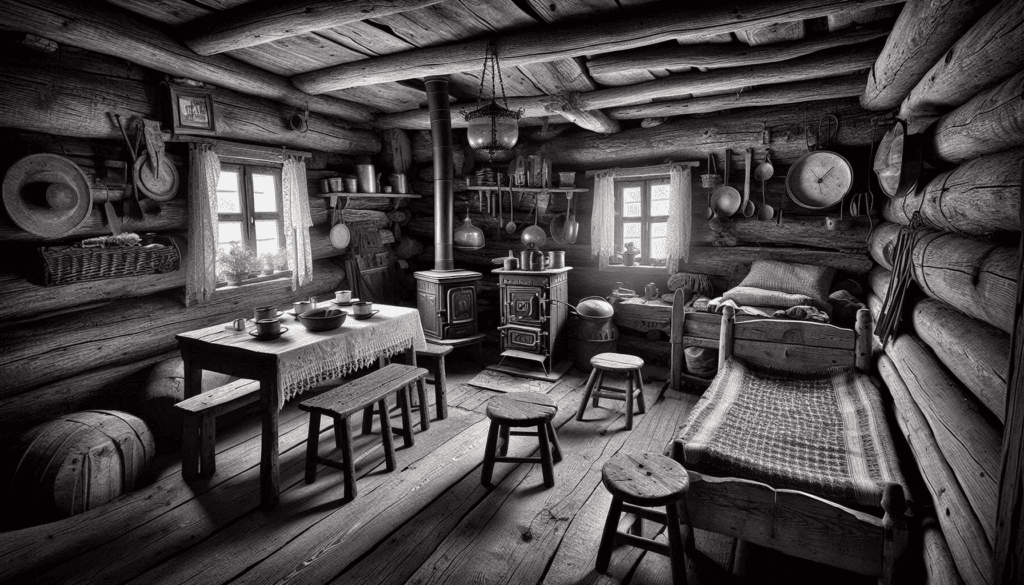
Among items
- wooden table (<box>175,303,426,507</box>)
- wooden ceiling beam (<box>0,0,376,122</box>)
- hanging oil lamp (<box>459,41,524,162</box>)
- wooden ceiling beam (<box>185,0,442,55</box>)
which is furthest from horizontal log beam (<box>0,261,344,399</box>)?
hanging oil lamp (<box>459,41,524,162</box>)

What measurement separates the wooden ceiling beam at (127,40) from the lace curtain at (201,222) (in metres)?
0.68

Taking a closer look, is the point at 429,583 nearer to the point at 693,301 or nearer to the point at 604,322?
the point at 604,322

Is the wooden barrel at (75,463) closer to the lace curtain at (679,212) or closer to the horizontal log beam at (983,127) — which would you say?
the horizontal log beam at (983,127)

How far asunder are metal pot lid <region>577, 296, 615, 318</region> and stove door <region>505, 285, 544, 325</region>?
1.50 feet

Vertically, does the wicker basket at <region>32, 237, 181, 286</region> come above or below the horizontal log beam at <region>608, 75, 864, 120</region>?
below

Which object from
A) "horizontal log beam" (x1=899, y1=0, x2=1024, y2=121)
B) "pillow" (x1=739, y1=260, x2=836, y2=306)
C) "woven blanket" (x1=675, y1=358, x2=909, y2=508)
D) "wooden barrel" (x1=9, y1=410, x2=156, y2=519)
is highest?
"horizontal log beam" (x1=899, y1=0, x2=1024, y2=121)

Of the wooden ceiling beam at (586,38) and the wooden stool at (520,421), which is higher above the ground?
the wooden ceiling beam at (586,38)

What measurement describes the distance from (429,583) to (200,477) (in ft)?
6.74

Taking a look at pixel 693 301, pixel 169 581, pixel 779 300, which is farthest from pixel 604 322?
pixel 169 581

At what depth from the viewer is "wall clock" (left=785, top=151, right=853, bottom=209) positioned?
16.4 feet

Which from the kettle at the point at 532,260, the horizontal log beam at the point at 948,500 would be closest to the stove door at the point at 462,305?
the kettle at the point at 532,260

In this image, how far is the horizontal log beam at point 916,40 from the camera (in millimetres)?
2546

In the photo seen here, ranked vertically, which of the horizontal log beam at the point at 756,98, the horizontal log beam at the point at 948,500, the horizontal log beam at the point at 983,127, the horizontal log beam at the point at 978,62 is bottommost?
the horizontal log beam at the point at 948,500

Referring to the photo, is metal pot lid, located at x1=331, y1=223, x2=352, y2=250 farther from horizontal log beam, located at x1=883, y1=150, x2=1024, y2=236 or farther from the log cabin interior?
horizontal log beam, located at x1=883, y1=150, x2=1024, y2=236
